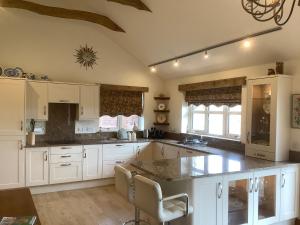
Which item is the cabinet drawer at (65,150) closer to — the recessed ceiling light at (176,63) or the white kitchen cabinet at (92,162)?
the white kitchen cabinet at (92,162)

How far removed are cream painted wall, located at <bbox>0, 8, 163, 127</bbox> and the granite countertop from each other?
3.01 meters

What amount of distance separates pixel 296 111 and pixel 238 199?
1.44 metres

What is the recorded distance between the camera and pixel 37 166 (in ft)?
15.8

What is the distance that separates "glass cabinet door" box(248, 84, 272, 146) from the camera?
150 inches

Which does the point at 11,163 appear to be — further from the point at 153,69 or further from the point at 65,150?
the point at 153,69

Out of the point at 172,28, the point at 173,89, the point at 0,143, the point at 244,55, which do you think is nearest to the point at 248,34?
the point at 244,55

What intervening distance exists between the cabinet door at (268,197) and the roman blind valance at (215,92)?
60.9 inches

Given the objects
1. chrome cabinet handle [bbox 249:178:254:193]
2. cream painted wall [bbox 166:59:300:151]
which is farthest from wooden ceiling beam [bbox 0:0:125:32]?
chrome cabinet handle [bbox 249:178:254:193]

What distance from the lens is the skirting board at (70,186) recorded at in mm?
4980

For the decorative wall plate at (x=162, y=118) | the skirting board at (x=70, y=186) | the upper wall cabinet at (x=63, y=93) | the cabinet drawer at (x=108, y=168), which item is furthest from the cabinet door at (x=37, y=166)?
the decorative wall plate at (x=162, y=118)

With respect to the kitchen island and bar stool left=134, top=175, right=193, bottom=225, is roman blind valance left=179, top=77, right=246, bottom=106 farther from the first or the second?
bar stool left=134, top=175, right=193, bottom=225

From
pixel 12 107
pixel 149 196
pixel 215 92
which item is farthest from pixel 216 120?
pixel 12 107

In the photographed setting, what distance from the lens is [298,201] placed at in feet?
12.0

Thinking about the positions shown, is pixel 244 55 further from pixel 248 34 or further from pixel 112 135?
pixel 112 135
